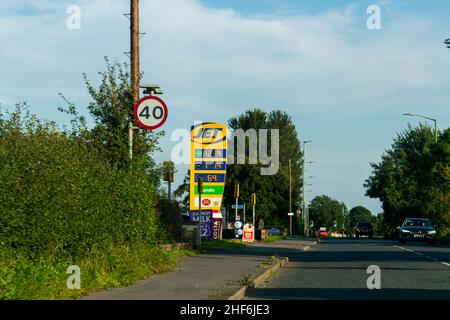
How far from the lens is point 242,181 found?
88.2 metres

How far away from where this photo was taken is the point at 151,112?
18.6 metres

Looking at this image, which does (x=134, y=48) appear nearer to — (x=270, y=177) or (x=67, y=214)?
(x=67, y=214)

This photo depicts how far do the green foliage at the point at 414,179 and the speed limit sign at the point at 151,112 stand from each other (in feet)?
146

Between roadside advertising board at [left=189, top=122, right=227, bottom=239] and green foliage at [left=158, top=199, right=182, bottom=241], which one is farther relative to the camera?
roadside advertising board at [left=189, top=122, right=227, bottom=239]

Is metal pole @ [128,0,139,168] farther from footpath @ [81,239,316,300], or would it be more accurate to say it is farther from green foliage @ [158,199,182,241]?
green foliage @ [158,199,182,241]

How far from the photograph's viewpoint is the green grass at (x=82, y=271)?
11.3 m

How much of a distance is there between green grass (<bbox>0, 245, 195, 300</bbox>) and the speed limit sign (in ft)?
9.38

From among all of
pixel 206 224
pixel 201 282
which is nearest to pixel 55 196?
pixel 201 282

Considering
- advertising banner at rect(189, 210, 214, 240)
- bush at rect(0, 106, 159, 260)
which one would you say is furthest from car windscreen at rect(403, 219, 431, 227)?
bush at rect(0, 106, 159, 260)

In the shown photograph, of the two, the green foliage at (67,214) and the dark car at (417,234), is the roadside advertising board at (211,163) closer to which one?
the dark car at (417,234)

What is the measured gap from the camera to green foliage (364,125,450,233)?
6859 centimetres

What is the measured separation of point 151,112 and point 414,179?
236 ft
